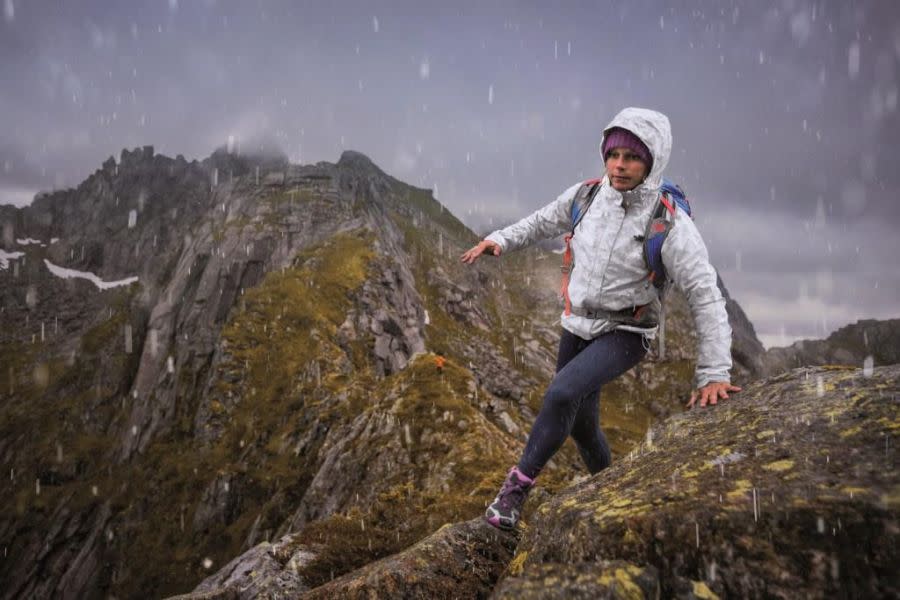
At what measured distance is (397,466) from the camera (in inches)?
508

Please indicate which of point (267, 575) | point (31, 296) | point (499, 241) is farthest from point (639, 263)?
point (31, 296)

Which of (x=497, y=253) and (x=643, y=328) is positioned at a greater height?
(x=497, y=253)

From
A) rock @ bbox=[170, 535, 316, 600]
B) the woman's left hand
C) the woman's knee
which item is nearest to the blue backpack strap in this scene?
the woman's left hand

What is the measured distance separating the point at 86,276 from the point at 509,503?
203621 mm

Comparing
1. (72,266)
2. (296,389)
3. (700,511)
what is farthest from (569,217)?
(72,266)

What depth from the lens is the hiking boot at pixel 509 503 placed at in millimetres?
5883

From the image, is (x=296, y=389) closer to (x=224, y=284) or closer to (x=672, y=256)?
(x=672, y=256)

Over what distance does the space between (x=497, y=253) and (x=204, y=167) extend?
7765 inches

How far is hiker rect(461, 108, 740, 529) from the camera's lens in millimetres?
5309

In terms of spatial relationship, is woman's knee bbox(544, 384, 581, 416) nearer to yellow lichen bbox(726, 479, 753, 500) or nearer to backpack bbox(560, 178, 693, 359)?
backpack bbox(560, 178, 693, 359)

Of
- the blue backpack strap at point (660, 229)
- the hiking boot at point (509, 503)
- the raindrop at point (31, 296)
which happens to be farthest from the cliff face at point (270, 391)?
the blue backpack strap at point (660, 229)

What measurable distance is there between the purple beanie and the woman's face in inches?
1.7

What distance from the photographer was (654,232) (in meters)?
5.39

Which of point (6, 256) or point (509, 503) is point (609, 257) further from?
point (6, 256)
